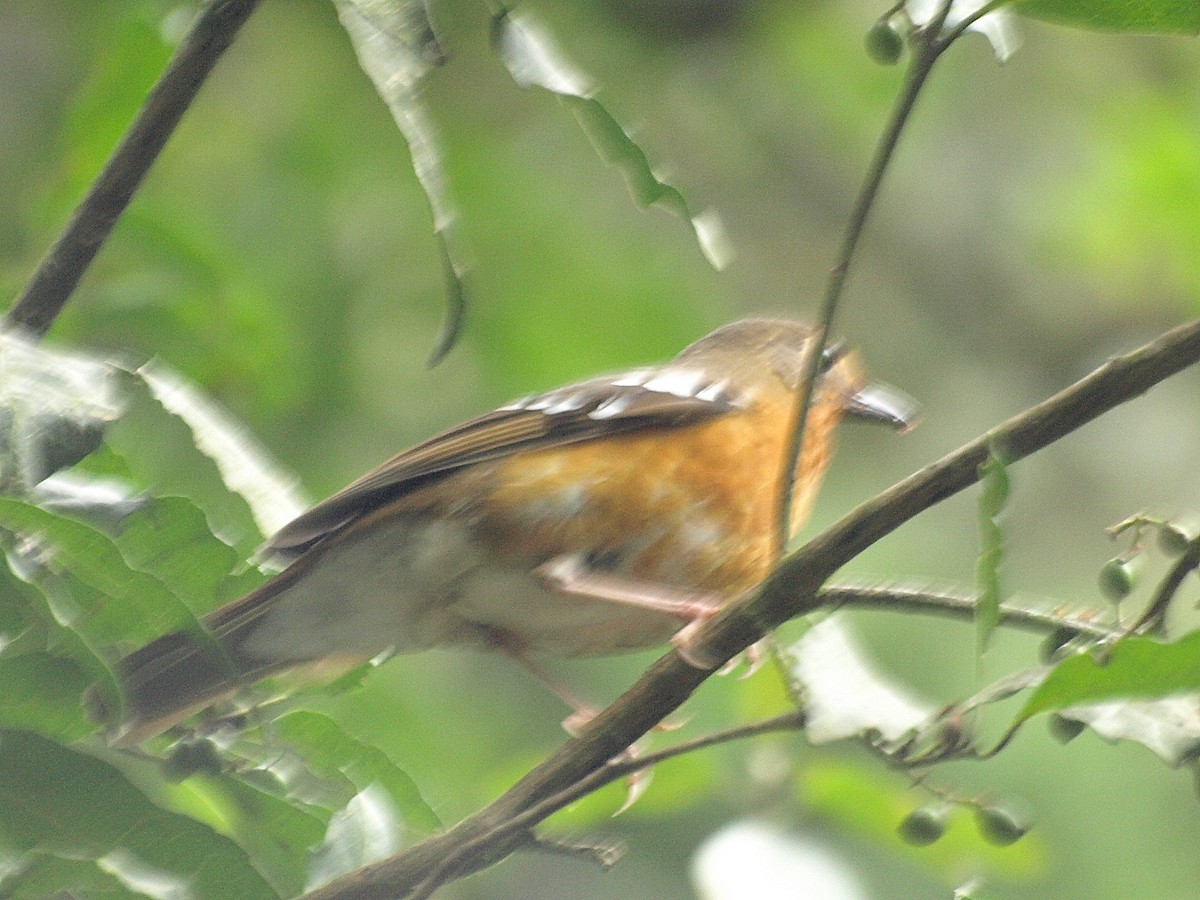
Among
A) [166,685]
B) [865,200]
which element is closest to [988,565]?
[865,200]

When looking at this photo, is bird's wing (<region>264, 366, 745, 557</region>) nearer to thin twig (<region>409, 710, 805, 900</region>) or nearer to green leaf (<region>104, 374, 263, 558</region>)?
green leaf (<region>104, 374, 263, 558</region>)

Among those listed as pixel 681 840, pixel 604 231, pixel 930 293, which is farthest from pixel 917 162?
pixel 681 840

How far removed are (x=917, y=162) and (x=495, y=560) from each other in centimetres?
469

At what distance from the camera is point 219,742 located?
2.29m

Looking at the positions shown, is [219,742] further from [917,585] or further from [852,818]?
[852,818]

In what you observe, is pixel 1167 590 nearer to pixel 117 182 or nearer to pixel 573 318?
pixel 117 182

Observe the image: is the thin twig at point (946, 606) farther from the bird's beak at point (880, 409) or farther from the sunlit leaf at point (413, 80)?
the bird's beak at point (880, 409)

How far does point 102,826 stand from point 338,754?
463mm

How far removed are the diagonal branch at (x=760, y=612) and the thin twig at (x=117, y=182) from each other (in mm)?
902

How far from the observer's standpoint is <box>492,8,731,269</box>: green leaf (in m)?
1.77

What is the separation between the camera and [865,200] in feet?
5.16

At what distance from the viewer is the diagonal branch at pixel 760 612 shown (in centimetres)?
156

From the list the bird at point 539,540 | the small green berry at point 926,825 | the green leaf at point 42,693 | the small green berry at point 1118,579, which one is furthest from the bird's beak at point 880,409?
the green leaf at point 42,693

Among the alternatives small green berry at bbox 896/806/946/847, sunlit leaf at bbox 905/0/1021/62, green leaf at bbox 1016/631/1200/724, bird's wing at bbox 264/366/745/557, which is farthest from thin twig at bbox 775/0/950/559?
bird's wing at bbox 264/366/745/557
